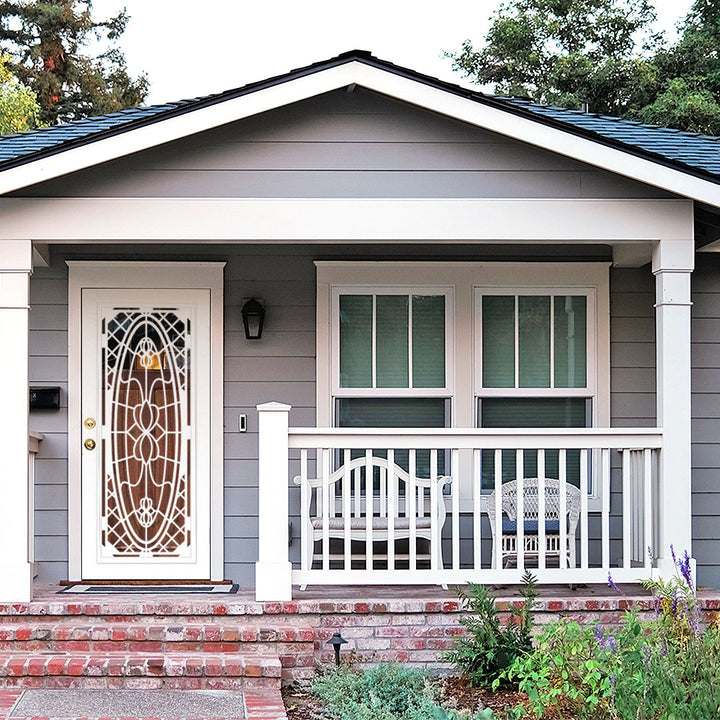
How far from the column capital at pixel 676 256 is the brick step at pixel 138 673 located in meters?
3.09

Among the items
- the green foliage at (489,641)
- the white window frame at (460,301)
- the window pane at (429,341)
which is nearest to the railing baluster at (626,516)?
the green foliage at (489,641)

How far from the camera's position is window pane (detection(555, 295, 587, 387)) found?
7074 millimetres

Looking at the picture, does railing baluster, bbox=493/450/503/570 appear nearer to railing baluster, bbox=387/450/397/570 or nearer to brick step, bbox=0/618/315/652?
railing baluster, bbox=387/450/397/570

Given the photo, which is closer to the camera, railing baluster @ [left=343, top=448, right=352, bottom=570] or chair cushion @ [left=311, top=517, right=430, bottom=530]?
railing baluster @ [left=343, top=448, right=352, bottom=570]

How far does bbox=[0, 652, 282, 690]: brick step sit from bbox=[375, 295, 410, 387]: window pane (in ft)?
7.56

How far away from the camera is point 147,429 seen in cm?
697

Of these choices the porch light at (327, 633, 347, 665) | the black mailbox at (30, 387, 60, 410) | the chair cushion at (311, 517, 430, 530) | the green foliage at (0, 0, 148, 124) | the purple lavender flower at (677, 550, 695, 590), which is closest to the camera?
the purple lavender flower at (677, 550, 695, 590)

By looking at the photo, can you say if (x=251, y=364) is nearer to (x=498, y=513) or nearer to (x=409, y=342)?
(x=409, y=342)

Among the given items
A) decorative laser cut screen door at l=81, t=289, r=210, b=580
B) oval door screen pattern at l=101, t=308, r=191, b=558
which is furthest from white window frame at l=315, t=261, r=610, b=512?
oval door screen pattern at l=101, t=308, r=191, b=558

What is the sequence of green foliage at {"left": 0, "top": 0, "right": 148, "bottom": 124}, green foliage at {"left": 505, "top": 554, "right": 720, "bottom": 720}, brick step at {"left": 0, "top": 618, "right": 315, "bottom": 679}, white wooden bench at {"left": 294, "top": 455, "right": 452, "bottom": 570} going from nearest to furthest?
green foliage at {"left": 505, "top": 554, "right": 720, "bottom": 720}
brick step at {"left": 0, "top": 618, "right": 315, "bottom": 679}
white wooden bench at {"left": 294, "top": 455, "right": 452, "bottom": 570}
green foliage at {"left": 0, "top": 0, "right": 148, "bottom": 124}

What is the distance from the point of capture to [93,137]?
5.59m

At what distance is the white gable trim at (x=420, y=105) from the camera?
18.5ft

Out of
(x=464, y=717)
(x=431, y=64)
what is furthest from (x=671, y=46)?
(x=464, y=717)

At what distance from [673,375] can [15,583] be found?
3874 mm
